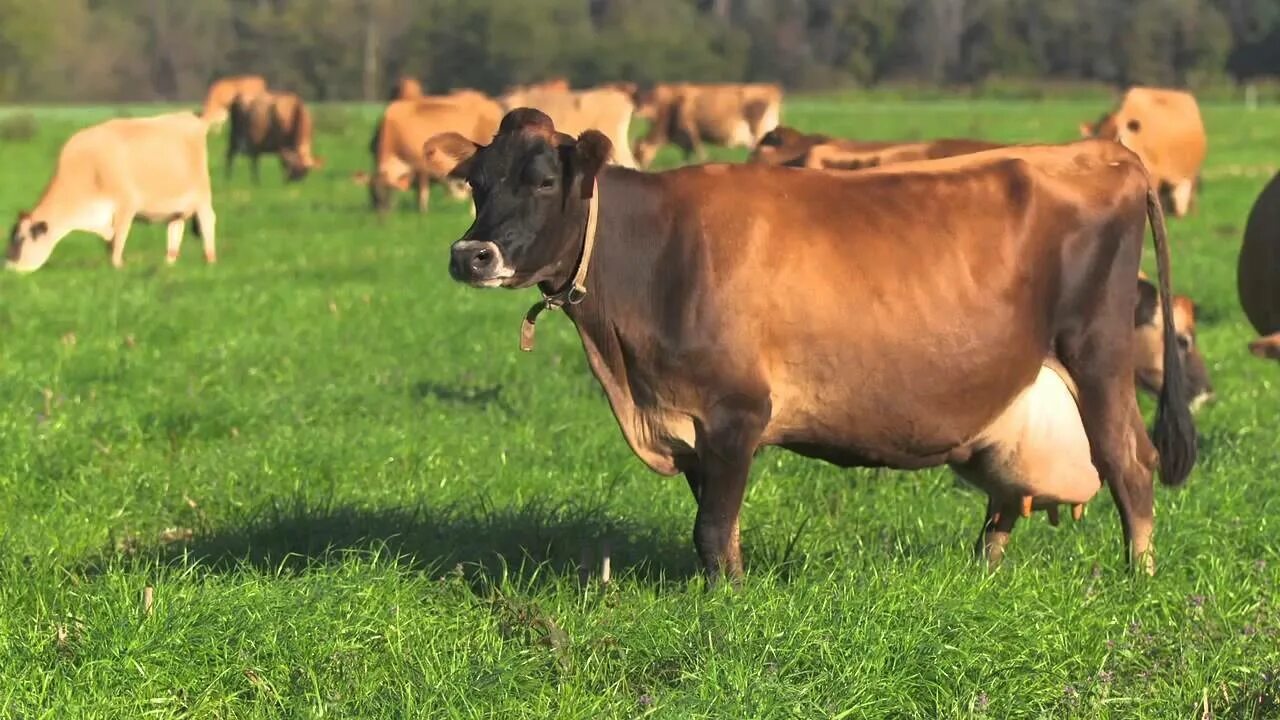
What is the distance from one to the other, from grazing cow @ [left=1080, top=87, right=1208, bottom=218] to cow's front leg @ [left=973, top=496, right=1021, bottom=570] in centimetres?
1503

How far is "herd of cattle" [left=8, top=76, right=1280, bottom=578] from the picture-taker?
5.09 m

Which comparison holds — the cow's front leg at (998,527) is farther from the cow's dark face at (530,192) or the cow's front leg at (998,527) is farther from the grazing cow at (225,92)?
the grazing cow at (225,92)

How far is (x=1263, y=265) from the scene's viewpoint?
26.4 ft

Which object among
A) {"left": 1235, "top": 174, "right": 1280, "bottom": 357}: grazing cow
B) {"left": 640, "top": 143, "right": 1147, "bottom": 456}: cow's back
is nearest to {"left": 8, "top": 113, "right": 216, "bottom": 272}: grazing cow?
{"left": 1235, "top": 174, "right": 1280, "bottom": 357}: grazing cow

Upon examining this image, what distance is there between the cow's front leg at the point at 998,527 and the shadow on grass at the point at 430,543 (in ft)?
3.50

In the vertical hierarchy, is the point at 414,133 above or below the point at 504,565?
below

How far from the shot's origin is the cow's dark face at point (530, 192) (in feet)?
16.2

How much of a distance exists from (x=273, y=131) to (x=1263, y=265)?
27.3m

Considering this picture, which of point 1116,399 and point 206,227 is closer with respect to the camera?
point 1116,399

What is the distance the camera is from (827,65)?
325 ft

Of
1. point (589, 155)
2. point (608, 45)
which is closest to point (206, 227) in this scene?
point (589, 155)

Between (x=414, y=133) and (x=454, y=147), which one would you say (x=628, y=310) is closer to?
(x=454, y=147)

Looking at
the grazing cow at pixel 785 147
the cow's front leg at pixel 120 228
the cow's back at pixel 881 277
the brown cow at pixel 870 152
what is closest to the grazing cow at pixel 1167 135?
the grazing cow at pixel 785 147

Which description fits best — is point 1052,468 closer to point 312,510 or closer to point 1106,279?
point 1106,279
